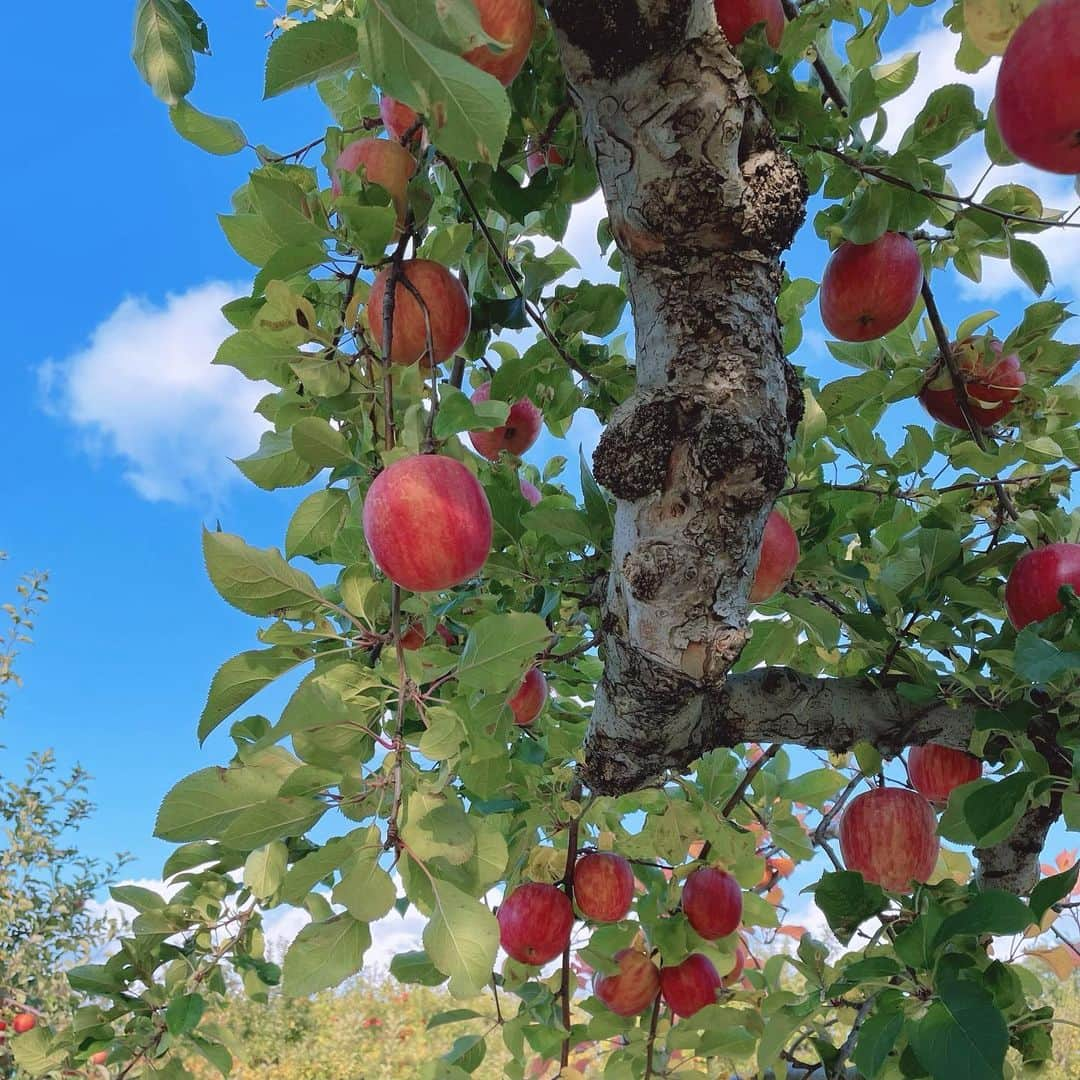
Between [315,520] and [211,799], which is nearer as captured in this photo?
[211,799]

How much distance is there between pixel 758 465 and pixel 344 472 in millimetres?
449

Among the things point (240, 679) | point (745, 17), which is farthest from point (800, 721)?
point (745, 17)

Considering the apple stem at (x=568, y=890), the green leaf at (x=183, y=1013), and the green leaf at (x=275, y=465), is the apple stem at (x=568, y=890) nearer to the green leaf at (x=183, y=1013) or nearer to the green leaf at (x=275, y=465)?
the green leaf at (x=183, y=1013)

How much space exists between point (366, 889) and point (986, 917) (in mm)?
657

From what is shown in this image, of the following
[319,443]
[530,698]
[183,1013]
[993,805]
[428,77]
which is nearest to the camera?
[428,77]

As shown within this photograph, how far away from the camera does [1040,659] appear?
3.05 feet

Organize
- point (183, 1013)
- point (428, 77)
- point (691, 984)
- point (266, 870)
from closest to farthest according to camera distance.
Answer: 1. point (428, 77)
2. point (266, 870)
3. point (183, 1013)
4. point (691, 984)

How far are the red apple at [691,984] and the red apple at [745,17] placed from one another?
4.79 feet

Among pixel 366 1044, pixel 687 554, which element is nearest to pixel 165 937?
pixel 687 554

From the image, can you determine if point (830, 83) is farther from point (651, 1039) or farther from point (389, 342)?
point (651, 1039)

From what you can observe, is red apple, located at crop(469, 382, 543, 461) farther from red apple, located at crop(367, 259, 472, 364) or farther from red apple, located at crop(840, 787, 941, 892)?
red apple, located at crop(840, 787, 941, 892)

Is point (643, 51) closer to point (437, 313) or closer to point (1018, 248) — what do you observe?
point (437, 313)

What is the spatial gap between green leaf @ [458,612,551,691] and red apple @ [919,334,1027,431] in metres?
0.81

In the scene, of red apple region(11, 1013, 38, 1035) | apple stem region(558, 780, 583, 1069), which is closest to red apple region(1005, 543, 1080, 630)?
apple stem region(558, 780, 583, 1069)
